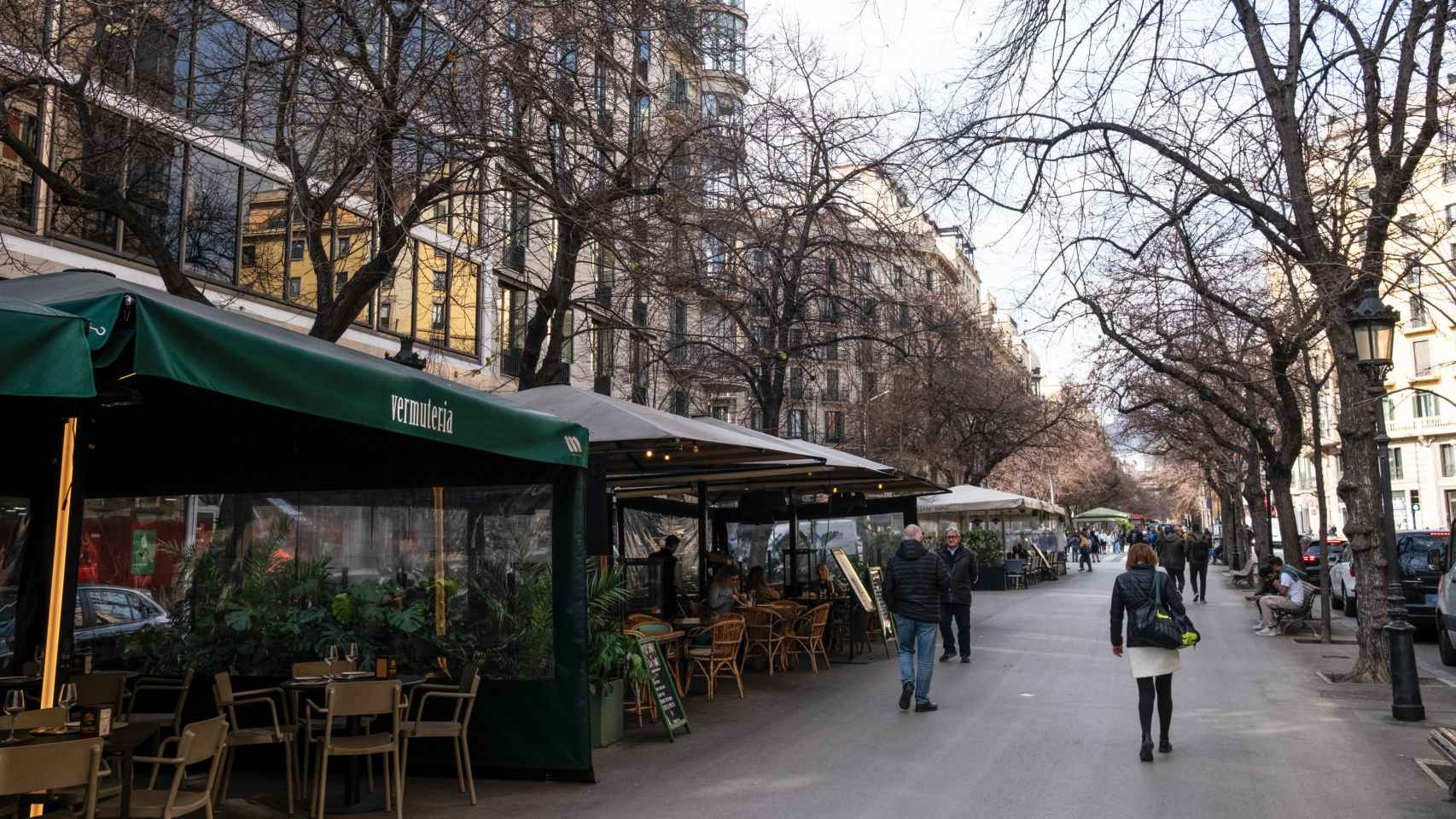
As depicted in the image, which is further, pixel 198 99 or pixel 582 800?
pixel 198 99

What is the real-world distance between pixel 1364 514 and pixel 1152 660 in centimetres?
566

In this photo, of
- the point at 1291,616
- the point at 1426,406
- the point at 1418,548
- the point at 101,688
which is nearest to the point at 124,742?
the point at 101,688

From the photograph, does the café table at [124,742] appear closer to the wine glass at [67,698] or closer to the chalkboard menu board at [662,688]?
the wine glass at [67,698]

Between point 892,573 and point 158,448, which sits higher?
point 158,448

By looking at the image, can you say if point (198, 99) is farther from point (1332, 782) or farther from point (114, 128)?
point (1332, 782)

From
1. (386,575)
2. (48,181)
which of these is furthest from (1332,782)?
(48,181)

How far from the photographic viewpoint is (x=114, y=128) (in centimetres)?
1226

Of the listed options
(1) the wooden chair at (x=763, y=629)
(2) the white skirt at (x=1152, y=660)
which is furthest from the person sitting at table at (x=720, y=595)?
(2) the white skirt at (x=1152, y=660)

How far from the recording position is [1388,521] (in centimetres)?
1171

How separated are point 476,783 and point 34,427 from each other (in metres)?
4.33

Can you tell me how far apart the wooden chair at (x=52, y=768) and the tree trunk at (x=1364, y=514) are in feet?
41.2

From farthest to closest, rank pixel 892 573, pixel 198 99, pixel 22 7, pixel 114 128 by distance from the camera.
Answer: pixel 198 99 → pixel 114 128 → pixel 892 573 → pixel 22 7

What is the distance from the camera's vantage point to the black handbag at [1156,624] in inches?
332

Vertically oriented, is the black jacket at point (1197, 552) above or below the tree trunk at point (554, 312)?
below
